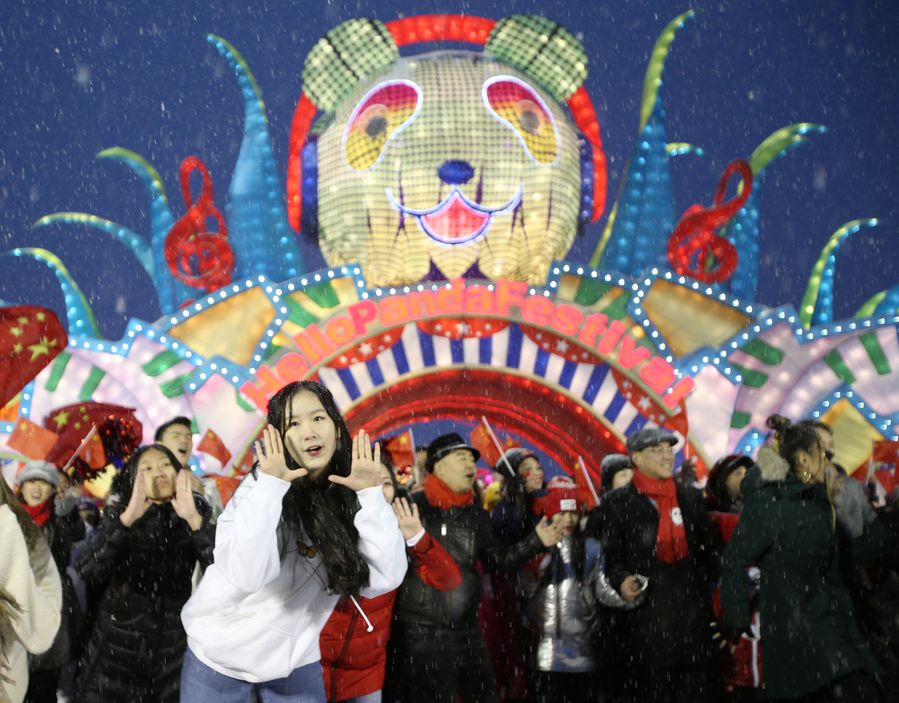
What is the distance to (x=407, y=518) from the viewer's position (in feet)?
14.3

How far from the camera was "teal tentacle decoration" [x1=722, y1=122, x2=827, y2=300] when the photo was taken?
1909 cm

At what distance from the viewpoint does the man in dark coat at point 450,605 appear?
519 cm

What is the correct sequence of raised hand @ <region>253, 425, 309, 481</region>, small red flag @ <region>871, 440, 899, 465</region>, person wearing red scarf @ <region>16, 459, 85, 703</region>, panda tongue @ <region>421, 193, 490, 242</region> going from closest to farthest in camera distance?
→ raised hand @ <region>253, 425, 309, 481</region> < person wearing red scarf @ <region>16, 459, 85, 703</region> < small red flag @ <region>871, 440, 899, 465</region> < panda tongue @ <region>421, 193, 490, 242</region>

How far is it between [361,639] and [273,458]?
78.0 inches

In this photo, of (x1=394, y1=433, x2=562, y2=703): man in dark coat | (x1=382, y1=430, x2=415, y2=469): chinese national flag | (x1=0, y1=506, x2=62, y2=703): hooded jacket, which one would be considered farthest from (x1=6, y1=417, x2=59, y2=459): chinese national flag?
(x1=0, y1=506, x2=62, y2=703): hooded jacket

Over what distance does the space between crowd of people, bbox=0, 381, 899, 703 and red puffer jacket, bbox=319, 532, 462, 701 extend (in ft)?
0.03

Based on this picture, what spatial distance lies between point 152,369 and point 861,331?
10.6 m

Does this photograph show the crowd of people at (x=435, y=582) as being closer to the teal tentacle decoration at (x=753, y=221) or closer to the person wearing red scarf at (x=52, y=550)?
the person wearing red scarf at (x=52, y=550)

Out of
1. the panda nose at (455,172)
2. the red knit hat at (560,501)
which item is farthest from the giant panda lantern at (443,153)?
the red knit hat at (560,501)

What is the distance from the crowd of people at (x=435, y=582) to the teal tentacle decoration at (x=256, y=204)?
465 inches

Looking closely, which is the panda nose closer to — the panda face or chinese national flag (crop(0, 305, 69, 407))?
the panda face

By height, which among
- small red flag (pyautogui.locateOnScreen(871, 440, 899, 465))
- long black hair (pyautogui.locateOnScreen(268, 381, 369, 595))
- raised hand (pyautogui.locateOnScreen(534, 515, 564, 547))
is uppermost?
small red flag (pyautogui.locateOnScreen(871, 440, 899, 465))

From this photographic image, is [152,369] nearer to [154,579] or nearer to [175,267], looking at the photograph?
[175,267]

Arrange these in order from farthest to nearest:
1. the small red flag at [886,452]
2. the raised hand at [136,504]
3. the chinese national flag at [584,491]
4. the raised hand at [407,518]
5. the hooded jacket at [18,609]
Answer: the small red flag at [886,452], the chinese national flag at [584,491], the raised hand at [136,504], the raised hand at [407,518], the hooded jacket at [18,609]
